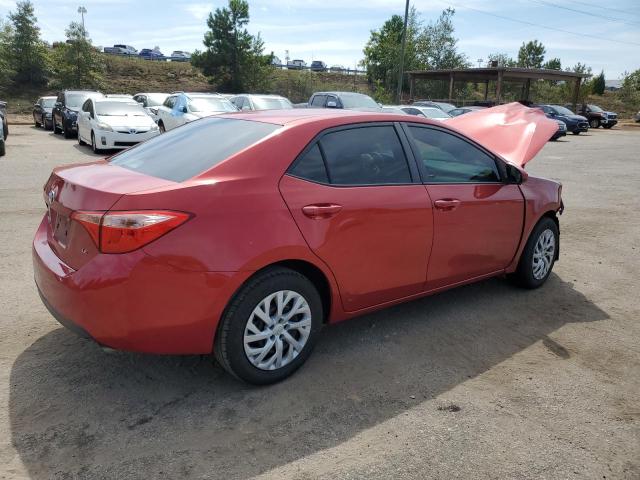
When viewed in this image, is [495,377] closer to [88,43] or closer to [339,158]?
[339,158]

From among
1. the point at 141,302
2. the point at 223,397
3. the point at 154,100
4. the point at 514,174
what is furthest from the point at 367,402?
the point at 154,100

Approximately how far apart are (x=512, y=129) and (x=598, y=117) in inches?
1487

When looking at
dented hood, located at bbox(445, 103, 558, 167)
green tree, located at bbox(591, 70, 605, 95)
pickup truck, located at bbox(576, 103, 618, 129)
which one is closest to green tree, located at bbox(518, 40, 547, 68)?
green tree, located at bbox(591, 70, 605, 95)

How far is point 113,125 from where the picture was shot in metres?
14.0

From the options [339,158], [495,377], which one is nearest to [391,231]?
[339,158]

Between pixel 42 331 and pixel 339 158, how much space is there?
246 cm

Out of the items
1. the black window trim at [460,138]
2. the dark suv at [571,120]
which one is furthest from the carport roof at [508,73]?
the black window trim at [460,138]

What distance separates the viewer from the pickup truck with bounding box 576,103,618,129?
38.0 m

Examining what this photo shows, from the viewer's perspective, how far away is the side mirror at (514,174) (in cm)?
453

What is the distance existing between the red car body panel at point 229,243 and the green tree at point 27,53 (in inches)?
1668

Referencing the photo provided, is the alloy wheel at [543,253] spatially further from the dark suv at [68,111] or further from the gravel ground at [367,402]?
the dark suv at [68,111]

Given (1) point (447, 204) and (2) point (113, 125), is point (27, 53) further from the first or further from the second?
(1) point (447, 204)

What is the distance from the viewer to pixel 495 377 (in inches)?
137

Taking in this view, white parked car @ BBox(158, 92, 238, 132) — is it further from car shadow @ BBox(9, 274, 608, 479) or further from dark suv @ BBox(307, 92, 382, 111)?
car shadow @ BBox(9, 274, 608, 479)
